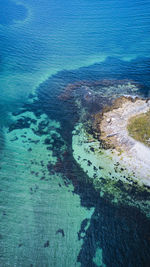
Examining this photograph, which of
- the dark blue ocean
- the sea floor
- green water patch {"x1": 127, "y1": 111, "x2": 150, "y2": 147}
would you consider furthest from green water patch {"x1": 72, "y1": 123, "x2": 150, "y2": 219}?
green water patch {"x1": 127, "y1": 111, "x2": 150, "y2": 147}

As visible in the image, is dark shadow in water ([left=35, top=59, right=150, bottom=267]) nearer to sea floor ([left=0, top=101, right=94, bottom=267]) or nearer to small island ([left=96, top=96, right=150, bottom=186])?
sea floor ([left=0, top=101, right=94, bottom=267])

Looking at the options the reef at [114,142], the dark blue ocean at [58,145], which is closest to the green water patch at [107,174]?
the reef at [114,142]

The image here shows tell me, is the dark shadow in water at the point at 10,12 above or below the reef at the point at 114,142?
above

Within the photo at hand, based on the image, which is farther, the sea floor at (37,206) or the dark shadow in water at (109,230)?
the sea floor at (37,206)

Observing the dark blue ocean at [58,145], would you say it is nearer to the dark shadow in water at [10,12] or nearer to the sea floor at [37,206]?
the sea floor at [37,206]

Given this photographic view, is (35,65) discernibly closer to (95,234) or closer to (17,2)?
(95,234)

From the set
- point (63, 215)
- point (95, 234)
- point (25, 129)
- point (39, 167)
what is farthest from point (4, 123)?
point (95, 234)

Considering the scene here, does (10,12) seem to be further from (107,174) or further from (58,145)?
(107,174)

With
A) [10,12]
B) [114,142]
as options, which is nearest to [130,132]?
[114,142]
